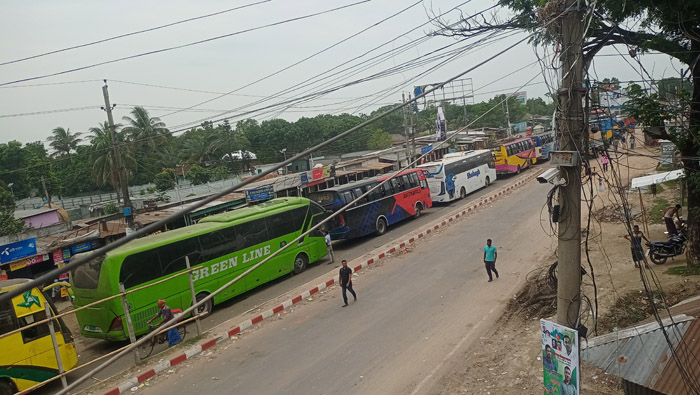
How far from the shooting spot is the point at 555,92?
5.94 m

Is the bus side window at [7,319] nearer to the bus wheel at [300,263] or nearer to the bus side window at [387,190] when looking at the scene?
the bus wheel at [300,263]

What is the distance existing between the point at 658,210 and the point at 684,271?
817 centimetres

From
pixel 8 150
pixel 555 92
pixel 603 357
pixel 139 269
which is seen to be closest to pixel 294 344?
pixel 139 269

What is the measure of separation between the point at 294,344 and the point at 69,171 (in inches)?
1576

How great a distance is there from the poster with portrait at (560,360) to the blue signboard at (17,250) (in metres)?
17.1

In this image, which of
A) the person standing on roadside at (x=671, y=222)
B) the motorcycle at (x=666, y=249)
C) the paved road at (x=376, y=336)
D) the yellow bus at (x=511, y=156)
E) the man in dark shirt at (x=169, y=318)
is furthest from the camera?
the yellow bus at (x=511, y=156)

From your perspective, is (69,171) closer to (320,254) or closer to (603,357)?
(320,254)

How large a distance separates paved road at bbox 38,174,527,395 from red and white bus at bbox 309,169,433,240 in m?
0.52

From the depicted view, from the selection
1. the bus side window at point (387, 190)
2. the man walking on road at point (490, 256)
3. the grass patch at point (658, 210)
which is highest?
the bus side window at point (387, 190)

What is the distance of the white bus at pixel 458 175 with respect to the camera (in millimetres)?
26484

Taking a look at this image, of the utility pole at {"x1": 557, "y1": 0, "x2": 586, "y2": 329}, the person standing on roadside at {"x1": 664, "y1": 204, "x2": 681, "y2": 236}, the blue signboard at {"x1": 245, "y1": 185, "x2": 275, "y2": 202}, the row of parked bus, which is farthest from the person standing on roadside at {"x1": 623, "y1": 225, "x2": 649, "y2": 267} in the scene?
the blue signboard at {"x1": 245, "y1": 185, "x2": 275, "y2": 202}

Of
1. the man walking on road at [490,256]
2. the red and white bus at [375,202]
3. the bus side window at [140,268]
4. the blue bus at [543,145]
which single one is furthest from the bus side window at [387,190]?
the blue bus at [543,145]

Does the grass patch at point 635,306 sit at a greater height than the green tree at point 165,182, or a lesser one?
lesser

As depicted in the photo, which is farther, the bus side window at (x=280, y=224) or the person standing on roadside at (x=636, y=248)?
the bus side window at (x=280, y=224)
